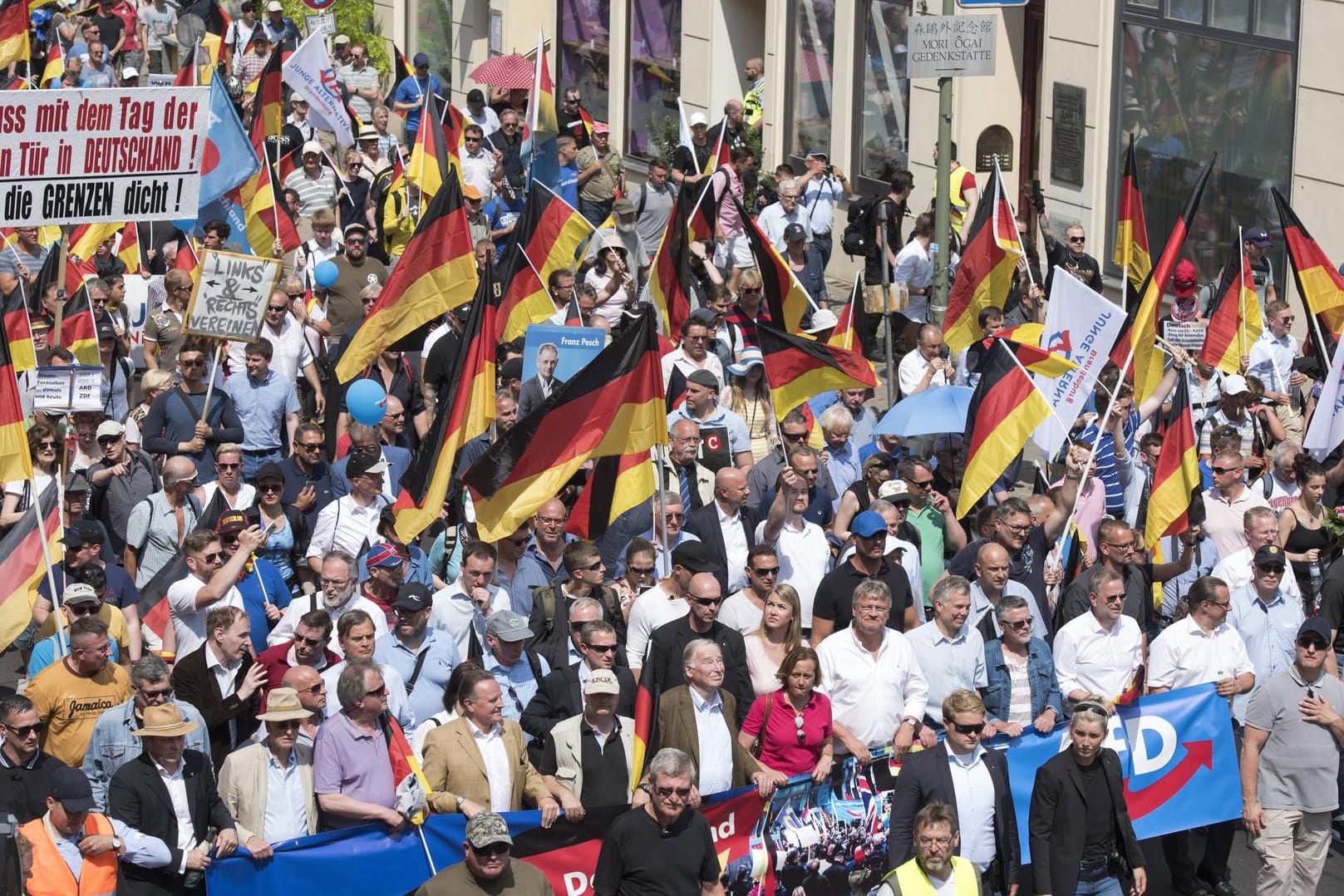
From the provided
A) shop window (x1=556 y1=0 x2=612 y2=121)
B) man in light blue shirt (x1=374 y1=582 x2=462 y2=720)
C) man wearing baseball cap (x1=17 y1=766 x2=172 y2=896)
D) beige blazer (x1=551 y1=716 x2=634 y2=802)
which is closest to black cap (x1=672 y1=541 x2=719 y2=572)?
man in light blue shirt (x1=374 y1=582 x2=462 y2=720)

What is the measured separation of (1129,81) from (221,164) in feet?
27.1

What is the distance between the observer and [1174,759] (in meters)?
10.4

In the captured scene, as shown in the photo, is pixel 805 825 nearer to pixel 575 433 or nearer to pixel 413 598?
pixel 413 598

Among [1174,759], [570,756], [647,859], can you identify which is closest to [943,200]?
[1174,759]

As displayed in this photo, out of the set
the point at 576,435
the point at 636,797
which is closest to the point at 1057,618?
the point at 576,435

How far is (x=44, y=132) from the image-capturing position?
474 inches

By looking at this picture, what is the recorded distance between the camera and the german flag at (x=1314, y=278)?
14594 millimetres

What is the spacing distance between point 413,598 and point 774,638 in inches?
64.7

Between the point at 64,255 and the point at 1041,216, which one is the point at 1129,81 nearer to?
the point at 1041,216

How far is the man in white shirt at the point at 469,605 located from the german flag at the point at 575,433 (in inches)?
24.8

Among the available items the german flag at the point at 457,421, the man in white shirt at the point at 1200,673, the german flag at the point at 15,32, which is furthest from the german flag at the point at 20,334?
the german flag at the point at 15,32

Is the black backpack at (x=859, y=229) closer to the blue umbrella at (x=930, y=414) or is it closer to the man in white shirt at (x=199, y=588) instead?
the blue umbrella at (x=930, y=414)

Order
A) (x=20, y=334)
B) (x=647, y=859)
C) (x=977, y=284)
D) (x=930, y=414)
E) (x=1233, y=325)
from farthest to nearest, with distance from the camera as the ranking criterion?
(x=977, y=284), (x=1233, y=325), (x=20, y=334), (x=930, y=414), (x=647, y=859)

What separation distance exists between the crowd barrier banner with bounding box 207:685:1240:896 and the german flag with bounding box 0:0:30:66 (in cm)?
1536
